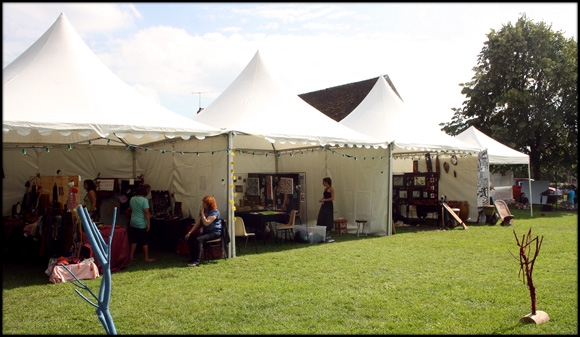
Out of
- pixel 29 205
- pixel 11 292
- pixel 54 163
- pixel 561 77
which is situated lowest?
pixel 11 292

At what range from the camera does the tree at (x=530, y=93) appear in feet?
63.8

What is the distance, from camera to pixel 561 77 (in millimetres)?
19516

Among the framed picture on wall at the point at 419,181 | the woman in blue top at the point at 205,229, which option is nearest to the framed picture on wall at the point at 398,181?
the framed picture on wall at the point at 419,181

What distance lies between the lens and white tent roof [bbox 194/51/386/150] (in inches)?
327

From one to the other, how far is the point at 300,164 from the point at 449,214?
4.09m

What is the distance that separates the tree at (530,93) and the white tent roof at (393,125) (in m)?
9.17

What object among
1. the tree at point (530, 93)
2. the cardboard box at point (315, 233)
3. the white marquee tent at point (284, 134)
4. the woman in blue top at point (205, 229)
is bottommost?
the cardboard box at point (315, 233)

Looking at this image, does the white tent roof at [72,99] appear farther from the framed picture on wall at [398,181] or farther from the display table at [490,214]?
the display table at [490,214]

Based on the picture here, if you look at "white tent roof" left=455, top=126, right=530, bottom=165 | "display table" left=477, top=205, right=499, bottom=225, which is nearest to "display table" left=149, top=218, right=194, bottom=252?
"display table" left=477, top=205, right=499, bottom=225

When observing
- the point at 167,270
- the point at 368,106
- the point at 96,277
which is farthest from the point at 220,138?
the point at 368,106

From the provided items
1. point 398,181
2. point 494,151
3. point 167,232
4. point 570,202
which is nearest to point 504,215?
point 494,151

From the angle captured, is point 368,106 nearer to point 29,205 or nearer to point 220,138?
point 220,138

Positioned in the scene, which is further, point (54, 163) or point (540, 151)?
point (540, 151)

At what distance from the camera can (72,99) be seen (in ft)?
21.6
